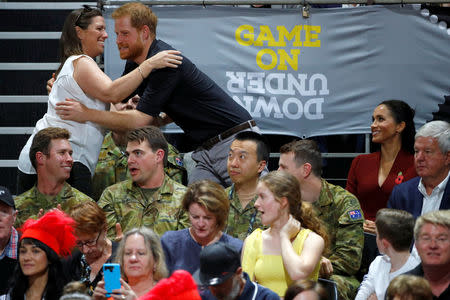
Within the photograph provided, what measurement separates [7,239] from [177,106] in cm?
Answer: 156

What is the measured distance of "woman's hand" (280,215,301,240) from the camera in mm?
5215

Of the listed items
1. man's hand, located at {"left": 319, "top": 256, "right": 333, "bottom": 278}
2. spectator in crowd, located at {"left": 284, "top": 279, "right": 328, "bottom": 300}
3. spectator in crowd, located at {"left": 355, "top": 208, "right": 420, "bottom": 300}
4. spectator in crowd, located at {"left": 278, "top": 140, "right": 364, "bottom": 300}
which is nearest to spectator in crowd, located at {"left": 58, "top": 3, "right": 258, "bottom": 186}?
spectator in crowd, located at {"left": 278, "top": 140, "right": 364, "bottom": 300}

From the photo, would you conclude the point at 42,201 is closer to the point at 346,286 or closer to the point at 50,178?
the point at 50,178

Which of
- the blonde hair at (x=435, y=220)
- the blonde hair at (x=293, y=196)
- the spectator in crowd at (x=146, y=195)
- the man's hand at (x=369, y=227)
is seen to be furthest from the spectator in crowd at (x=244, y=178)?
the blonde hair at (x=435, y=220)

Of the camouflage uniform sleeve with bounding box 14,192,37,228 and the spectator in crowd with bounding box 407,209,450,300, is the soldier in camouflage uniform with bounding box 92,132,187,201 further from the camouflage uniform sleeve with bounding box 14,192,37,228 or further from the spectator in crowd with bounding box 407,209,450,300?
the spectator in crowd with bounding box 407,209,450,300

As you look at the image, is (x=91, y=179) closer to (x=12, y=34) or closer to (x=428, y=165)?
(x=12, y=34)

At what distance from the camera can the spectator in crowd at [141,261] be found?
489 centimetres

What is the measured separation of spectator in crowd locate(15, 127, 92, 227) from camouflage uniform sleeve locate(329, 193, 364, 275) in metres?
1.75

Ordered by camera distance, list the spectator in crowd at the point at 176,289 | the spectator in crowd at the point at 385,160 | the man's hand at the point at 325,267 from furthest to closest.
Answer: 1. the spectator in crowd at the point at 385,160
2. the man's hand at the point at 325,267
3. the spectator in crowd at the point at 176,289

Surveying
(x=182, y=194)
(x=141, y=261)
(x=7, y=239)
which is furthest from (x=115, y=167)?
(x=141, y=261)

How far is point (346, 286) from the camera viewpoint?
5.86 metres

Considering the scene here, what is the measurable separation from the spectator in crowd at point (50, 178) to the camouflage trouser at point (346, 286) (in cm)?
181

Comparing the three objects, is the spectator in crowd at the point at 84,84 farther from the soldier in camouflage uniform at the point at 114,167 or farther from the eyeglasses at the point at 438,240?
the eyeglasses at the point at 438,240

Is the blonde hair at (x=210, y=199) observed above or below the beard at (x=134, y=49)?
below
